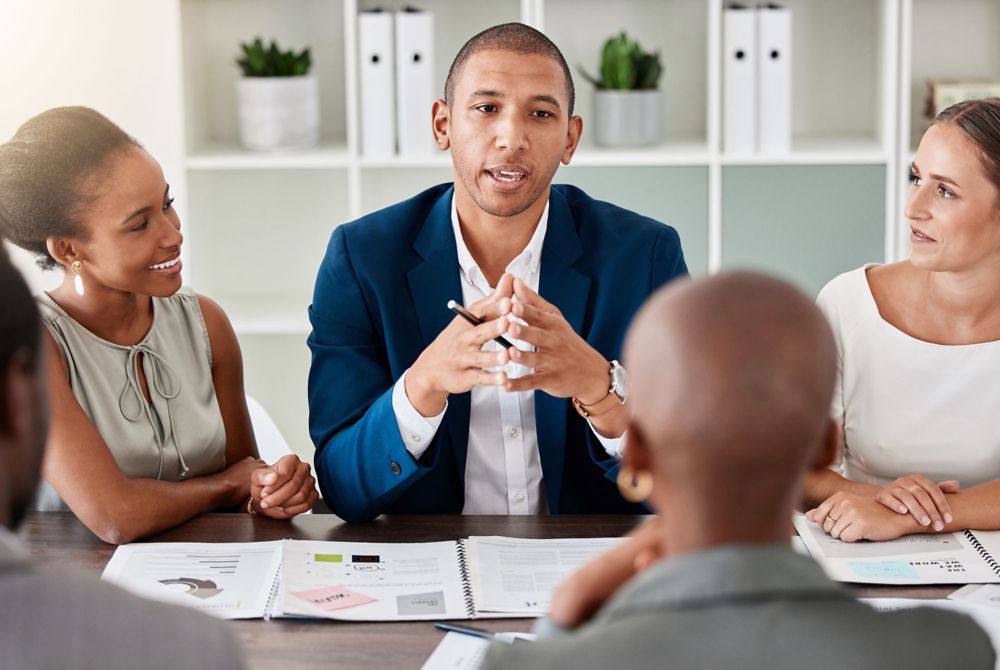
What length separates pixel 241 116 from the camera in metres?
3.41

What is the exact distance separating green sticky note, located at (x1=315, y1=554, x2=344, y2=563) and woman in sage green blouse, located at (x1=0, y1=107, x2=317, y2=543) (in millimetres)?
183

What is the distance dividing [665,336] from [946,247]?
52.3 inches

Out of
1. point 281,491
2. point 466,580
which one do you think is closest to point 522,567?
point 466,580

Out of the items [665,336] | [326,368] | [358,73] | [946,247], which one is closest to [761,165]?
[358,73]

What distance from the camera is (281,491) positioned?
1.81 metres

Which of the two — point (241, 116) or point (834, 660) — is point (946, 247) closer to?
point (834, 660)

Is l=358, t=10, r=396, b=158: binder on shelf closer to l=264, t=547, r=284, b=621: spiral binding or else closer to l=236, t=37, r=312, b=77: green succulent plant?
l=236, t=37, r=312, b=77: green succulent plant

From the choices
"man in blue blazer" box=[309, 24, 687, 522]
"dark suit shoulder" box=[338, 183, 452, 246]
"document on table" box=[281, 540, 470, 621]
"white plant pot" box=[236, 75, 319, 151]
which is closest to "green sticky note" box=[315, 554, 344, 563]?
"document on table" box=[281, 540, 470, 621]

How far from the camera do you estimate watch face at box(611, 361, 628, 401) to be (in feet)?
5.93

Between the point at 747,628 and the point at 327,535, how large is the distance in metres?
1.04

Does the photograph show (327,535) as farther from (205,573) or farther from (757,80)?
(757,80)

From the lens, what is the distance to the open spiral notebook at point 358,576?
1.49m

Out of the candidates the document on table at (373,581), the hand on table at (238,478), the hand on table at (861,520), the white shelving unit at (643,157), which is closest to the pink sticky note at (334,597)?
the document on table at (373,581)

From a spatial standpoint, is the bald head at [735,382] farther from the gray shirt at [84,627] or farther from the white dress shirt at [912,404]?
the white dress shirt at [912,404]
